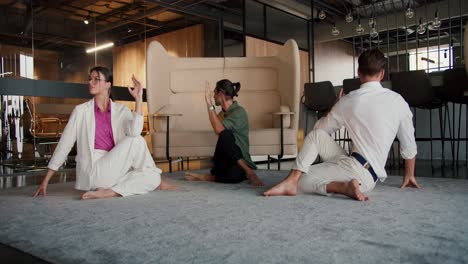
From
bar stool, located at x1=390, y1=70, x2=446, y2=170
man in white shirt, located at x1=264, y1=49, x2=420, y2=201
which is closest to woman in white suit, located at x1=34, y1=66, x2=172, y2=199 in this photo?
man in white shirt, located at x1=264, y1=49, x2=420, y2=201

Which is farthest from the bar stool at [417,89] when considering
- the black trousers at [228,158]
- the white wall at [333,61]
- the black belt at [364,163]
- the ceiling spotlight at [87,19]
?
the white wall at [333,61]

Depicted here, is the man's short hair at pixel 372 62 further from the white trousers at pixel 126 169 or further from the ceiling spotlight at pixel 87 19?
the ceiling spotlight at pixel 87 19

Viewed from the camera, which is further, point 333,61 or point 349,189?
point 333,61

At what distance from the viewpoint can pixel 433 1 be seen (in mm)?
8977

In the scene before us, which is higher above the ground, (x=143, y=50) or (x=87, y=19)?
(x=87, y=19)

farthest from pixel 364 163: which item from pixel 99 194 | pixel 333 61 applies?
pixel 333 61

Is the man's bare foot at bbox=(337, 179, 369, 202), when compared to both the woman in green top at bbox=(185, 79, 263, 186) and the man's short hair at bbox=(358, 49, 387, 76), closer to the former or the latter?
the man's short hair at bbox=(358, 49, 387, 76)

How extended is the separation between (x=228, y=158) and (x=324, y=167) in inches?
37.5

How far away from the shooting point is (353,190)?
6.97 ft

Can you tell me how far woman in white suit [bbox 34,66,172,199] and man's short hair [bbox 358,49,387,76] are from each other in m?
1.31

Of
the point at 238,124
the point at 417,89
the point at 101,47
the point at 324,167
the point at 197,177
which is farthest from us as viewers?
the point at 101,47

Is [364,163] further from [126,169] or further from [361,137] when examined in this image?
[126,169]

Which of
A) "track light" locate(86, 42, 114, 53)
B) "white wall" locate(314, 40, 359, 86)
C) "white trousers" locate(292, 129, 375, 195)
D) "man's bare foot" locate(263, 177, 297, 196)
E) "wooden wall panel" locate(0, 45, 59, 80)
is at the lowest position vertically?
"man's bare foot" locate(263, 177, 297, 196)

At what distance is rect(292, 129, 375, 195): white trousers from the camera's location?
221cm
